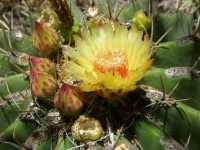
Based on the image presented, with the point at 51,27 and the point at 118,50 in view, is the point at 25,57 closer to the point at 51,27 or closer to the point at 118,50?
the point at 51,27

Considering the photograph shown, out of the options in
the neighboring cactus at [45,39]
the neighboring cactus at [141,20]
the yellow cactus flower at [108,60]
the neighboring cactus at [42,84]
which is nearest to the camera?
the yellow cactus flower at [108,60]

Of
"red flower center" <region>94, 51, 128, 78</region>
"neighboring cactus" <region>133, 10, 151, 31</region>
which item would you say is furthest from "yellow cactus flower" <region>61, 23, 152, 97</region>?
"neighboring cactus" <region>133, 10, 151, 31</region>

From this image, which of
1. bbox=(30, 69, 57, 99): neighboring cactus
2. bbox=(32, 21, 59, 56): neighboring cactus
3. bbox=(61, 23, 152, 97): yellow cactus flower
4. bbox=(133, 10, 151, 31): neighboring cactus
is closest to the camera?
bbox=(61, 23, 152, 97): yellow cactus flower

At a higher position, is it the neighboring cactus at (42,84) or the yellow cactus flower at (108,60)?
the yellow cactus flower at (108,60)

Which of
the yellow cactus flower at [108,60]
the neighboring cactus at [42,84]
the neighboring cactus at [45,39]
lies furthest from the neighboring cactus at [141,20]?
the neighboring cactus at [42,84]

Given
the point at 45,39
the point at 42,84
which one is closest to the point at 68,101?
the point at 42,84

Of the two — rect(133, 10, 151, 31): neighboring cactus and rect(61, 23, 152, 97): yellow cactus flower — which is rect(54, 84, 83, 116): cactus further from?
rect(133, 10, 151, 31): neighboring cactus

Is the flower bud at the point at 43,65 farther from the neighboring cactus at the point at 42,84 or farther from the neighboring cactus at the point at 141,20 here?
the neighboring cactus at the point at 141,20

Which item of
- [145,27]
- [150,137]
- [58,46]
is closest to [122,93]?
[150,137]
